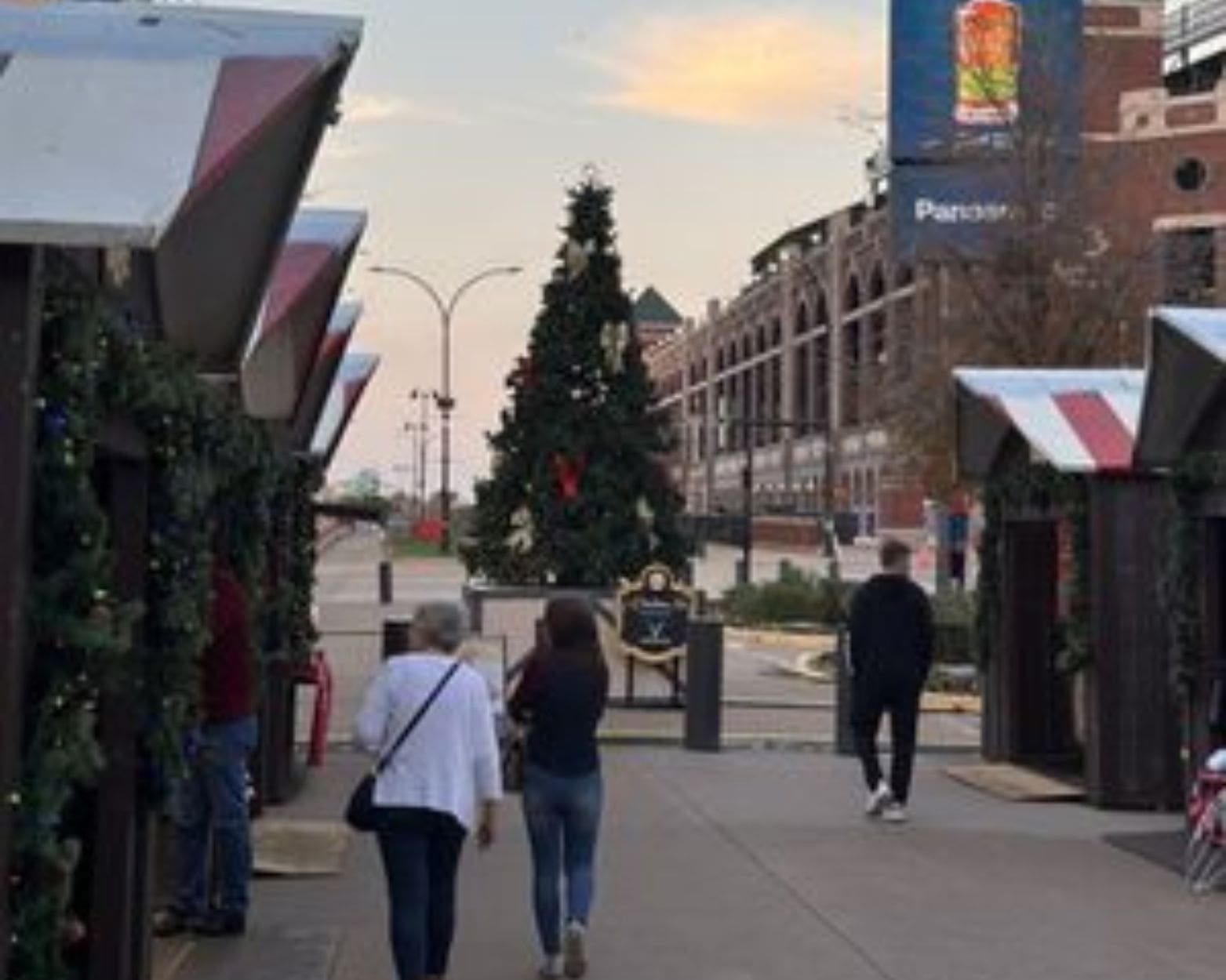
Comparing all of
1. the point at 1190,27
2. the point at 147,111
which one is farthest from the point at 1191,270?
the point at 1190,27

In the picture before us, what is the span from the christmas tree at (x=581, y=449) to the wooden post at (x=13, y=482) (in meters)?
18.1

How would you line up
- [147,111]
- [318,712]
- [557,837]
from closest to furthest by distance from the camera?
[147,111] → [557,837] → [318,712]

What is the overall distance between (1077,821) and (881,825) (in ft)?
4.71

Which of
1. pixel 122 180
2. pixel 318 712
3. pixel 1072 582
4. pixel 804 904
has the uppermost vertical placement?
pixel 122 180

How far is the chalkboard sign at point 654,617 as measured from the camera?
A: 20.8 metres

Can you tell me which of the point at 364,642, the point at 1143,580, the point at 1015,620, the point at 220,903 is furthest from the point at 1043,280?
the point at 220,903

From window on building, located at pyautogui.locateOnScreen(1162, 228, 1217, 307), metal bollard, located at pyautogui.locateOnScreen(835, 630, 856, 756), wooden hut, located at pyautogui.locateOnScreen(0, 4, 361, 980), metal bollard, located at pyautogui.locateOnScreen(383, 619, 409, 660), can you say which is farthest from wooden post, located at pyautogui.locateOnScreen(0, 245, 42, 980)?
window on building, located at pyautogui.locateOnScreen(1162, 228, 1217, 307)

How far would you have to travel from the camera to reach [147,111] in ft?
17.9

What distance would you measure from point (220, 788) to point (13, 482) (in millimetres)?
4127

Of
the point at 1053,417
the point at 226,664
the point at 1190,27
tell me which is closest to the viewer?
the point at 226,664

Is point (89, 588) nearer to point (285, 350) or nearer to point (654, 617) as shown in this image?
point (285, 350)

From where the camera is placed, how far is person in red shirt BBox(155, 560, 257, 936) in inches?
354

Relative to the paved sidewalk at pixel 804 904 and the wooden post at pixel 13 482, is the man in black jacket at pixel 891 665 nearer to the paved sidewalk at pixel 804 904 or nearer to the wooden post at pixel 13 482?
the paved sidewalk at pixel 804 904

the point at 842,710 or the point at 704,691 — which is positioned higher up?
the point at 704,691
